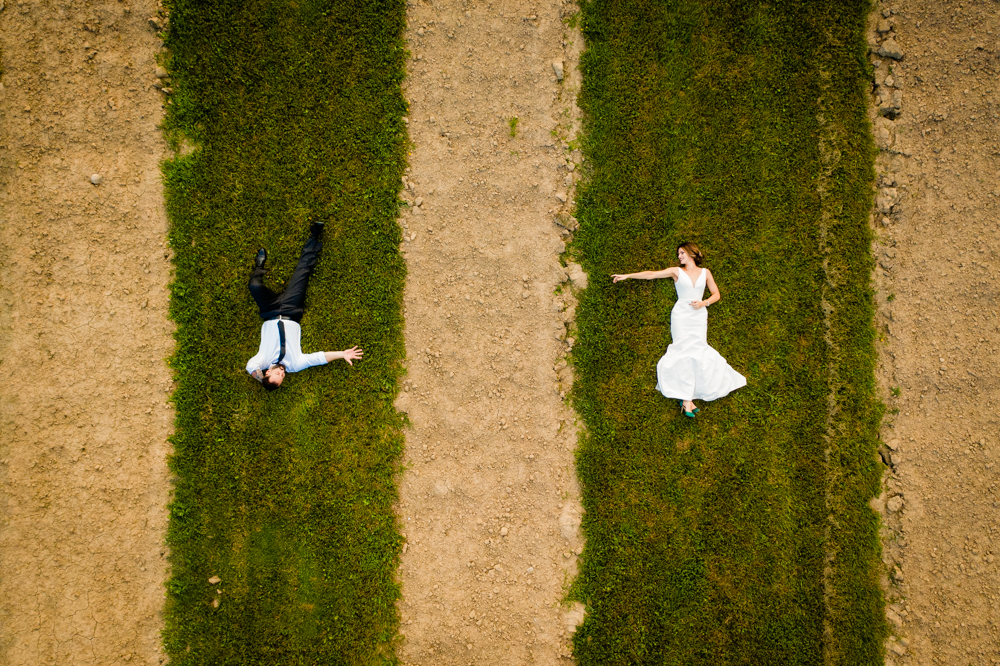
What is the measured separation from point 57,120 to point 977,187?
8.74 metres

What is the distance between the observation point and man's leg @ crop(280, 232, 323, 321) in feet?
14.3

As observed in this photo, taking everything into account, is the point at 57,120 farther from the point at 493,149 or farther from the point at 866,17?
the point at 866,17

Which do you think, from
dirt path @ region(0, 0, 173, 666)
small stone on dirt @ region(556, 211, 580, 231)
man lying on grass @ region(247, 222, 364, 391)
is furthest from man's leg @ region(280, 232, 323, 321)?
small stone on dirt @ region(556, 211, 580, 231)

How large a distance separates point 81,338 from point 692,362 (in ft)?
18.9

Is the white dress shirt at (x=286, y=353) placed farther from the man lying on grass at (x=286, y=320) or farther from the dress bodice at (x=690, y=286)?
the dress bodice at (x=690, y=286)

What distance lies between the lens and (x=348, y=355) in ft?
14.3

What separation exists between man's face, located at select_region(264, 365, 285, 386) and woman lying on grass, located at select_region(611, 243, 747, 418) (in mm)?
3117

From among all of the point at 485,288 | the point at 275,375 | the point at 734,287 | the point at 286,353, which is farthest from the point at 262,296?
the point at 734,287

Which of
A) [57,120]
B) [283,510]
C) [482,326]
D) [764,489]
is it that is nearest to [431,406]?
[482,326]

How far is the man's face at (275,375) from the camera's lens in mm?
3908

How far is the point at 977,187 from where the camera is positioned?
4.44 metres

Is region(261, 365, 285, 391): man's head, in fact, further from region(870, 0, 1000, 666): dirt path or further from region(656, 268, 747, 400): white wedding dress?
region(870, 0, 1000, 666): dirt path

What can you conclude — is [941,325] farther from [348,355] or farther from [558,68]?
[348,355]

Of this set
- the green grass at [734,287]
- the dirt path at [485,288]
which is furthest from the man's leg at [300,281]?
the green grass at [734,287]
